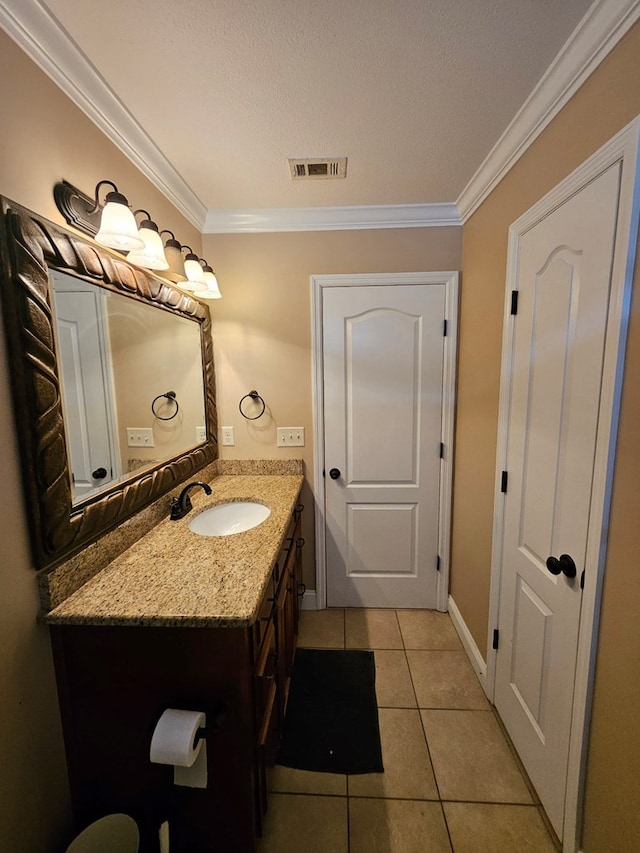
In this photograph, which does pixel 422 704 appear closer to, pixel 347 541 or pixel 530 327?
pixel 347 541

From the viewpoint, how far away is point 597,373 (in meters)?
0.94

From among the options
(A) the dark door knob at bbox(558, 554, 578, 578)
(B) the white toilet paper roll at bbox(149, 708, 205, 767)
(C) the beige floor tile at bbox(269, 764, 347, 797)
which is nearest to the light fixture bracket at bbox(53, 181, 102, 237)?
(B) the white toilet paper roll at bbox(149, 708, 205, 767)

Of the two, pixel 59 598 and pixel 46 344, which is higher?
pixel 46 344

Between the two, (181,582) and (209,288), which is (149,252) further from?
(181,582)

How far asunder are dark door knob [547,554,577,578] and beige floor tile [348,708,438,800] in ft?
3.21

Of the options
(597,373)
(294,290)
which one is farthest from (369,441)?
(597,373)

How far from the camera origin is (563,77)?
3.37 feet

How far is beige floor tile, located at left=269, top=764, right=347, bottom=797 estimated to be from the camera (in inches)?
50.4

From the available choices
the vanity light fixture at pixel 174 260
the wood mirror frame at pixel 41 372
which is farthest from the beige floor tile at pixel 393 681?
the vanity light fixture at pixel 174 260

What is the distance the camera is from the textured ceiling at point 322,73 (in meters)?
0.89

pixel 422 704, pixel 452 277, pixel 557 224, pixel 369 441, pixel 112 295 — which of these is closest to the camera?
pixel 557 224

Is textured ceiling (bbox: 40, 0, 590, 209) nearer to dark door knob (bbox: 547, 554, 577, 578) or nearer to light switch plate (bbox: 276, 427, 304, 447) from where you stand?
light switch plate (bbox: 276, 427, 304, 447)

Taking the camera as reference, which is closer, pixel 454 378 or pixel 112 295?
pixel 112 295

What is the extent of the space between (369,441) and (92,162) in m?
1.77
